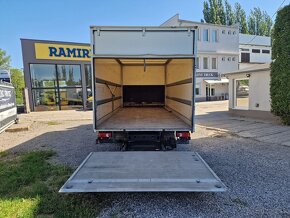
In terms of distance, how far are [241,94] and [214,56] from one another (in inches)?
679

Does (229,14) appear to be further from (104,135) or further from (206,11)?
(104,135)

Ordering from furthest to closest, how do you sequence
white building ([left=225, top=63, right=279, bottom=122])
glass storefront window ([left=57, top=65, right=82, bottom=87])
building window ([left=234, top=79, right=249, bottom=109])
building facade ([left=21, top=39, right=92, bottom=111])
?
glass storefront window ([left=57, top=65, right=82, bottom=87])
building facade ([left=21, top=39, right=92, bottom=111])
building window ([left=234, top=79, right=249, bottom=109])
white building ([left=225, top=63, right=279, bottom=122])

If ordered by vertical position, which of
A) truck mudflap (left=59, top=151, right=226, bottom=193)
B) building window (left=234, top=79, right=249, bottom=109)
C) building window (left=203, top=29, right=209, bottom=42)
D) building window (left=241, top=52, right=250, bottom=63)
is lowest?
truck mudflap (left=59, top=151, right=226, bottom=193)

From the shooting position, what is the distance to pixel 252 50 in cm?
3241

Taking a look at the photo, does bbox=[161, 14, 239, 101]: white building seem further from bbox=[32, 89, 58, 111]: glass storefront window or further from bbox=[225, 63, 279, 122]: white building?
bbox=[32, 89, 58, 111]: glass storefront window

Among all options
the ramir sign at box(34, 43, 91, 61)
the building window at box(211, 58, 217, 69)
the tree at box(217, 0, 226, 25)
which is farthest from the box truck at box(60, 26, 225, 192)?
the tree at box(217, 0, 226, 25)

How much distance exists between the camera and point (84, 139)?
25.4 feet

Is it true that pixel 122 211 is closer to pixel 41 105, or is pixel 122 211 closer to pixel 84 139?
pixel 84 139

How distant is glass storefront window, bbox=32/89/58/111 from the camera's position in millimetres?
18859

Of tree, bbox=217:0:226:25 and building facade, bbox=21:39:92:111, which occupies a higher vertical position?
tree, bbox=217:0:226:25

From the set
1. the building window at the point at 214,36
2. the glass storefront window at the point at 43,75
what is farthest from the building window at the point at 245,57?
the glass storefront window at the point at 43,75

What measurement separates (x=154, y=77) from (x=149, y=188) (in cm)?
751

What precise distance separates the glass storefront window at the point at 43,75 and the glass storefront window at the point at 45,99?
52 cm

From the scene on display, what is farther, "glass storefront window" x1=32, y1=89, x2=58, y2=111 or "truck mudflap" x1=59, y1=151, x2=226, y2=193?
"glass storefront window" x1=32, y1=89, x2=58, y2=111
